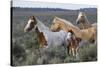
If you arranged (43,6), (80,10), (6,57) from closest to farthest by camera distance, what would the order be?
(6,57) < (43,6) < (80,10)

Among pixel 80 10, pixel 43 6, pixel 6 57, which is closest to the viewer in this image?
pixel 6 57

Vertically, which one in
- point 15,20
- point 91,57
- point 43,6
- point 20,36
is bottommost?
point 91,57

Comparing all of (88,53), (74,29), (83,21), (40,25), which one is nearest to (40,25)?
(40,25)

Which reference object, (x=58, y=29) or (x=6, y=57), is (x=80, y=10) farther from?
(x=6, y=57)

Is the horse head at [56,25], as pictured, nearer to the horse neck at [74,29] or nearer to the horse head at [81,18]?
the horse neck at [74,29]

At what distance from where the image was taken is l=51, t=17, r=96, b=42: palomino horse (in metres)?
2.30

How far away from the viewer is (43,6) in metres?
2.26

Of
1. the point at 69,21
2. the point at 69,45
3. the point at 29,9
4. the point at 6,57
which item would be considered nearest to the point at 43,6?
the point at 29,9

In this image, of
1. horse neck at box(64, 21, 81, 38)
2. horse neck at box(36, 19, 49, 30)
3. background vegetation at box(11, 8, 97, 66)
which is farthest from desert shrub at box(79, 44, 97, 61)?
horse neck at box(36, 19, 49, 30)

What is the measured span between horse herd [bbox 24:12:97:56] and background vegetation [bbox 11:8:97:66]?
4 centimetres

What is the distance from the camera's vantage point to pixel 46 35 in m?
2.26

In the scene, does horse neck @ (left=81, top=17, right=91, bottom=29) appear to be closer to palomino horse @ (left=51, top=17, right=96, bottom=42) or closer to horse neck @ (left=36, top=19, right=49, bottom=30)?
palomino horse @ (left=51, top=17, right=96, bottom=42)

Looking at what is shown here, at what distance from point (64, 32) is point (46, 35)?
210 mm

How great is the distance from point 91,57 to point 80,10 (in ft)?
1.80
